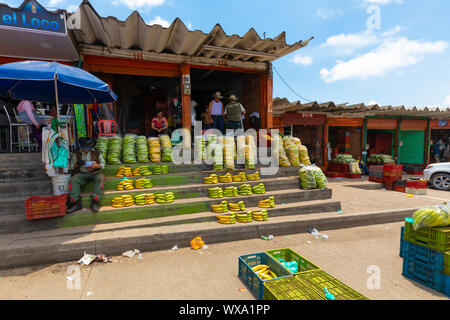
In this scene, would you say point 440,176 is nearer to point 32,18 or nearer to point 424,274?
→ point 424,274

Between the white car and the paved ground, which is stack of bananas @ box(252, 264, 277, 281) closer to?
the paved ground

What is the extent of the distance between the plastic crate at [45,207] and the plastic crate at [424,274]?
5.82 metres

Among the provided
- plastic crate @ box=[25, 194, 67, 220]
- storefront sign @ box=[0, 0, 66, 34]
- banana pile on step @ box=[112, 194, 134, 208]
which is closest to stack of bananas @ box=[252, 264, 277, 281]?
banana pile on step @ box=[112, 194, 134, 208]

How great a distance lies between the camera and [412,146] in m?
16.9

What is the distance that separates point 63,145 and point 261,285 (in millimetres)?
4582

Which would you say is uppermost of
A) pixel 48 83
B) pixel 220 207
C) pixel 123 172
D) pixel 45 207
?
pixel 48 83

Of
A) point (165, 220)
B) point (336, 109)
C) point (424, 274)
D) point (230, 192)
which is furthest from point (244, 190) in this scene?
point (336, 109)

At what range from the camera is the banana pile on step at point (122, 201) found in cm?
488

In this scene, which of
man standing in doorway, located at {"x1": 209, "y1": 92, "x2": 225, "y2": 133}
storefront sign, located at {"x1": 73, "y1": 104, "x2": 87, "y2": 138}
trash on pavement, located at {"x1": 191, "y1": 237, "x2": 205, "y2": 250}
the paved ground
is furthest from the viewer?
man standing in doorway, located at {"x1": 209, "y1": 92, "x2": 225, "y2": 133}

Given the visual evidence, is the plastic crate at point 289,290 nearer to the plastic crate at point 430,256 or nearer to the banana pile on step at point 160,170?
the plastic crate at point 430,256

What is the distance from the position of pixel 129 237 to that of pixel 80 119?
4.77 metres

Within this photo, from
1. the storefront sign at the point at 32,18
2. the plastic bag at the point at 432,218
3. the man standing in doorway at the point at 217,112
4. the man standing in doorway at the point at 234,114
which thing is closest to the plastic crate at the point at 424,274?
the plastic bag at the point at 432,218

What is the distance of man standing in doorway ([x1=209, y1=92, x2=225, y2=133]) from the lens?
8.48 m

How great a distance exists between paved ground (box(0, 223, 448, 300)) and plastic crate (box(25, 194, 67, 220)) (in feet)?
3.16
